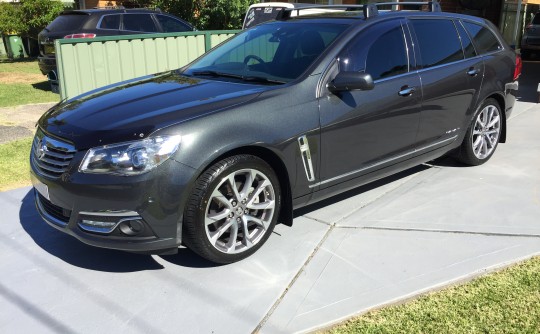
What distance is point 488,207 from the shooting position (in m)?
4.54

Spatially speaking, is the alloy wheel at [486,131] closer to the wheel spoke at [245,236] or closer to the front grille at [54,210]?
the wheel spoke at [245,236]

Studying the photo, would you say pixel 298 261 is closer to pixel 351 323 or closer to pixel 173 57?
pixel 351 323

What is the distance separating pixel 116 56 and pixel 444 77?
198 inches

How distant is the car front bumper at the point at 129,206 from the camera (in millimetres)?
3121

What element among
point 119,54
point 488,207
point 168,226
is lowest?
point 488,207

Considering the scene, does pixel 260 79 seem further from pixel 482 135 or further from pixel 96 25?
pixel 96 25

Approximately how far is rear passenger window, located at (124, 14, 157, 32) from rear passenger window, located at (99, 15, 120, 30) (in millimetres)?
192

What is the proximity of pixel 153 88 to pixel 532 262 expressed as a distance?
10.2 feet

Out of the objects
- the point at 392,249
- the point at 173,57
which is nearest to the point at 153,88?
the point at 392,249

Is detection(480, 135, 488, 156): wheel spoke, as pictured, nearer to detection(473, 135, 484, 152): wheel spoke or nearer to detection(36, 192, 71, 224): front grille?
detection(473, 135, 484, 152): wheel spoke

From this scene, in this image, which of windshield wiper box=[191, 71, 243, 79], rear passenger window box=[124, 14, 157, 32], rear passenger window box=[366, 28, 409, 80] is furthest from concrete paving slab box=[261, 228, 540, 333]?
rear passenger window box=[124, 14, 157, 32]

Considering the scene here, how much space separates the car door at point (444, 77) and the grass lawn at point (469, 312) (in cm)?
180

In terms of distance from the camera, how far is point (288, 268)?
141 inches

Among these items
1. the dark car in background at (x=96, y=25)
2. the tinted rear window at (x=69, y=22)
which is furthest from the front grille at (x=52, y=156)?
the tinted rear window at (x=69, y=22)
